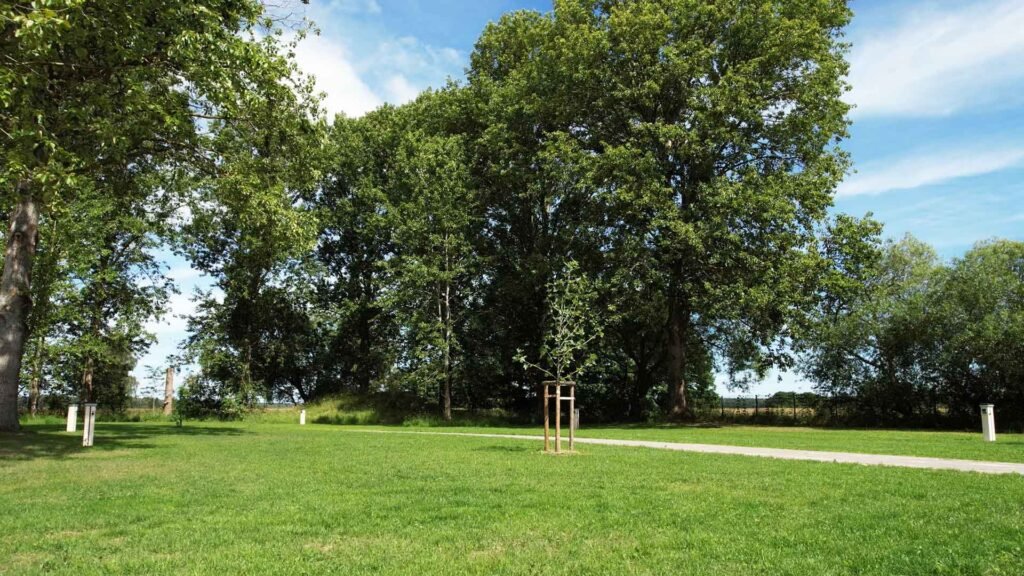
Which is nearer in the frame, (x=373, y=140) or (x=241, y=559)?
(x=241, y=559)

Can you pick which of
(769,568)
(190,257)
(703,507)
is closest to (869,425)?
(703,507)

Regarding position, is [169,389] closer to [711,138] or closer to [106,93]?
[106,93]

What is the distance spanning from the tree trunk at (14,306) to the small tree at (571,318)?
42.6 ft

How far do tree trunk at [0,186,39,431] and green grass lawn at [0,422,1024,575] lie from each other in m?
7.46

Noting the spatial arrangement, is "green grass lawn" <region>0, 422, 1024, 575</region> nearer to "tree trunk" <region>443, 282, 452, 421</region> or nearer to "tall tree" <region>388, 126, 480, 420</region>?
"tree trunk" <region>443, 282, 452, 421</region>

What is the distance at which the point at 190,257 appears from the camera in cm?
3959

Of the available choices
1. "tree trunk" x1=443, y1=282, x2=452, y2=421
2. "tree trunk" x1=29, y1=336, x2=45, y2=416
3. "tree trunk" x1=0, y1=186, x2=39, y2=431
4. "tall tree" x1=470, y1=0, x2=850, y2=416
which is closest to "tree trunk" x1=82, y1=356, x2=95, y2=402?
"tree trunk" x1=29, y1=336, x2=45, y2=416

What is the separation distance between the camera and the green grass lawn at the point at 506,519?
17.0 feet

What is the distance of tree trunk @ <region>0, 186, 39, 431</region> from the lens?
56.7 ft

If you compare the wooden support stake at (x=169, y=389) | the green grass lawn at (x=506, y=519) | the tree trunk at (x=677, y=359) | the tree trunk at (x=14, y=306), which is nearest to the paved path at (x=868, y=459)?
the green grass lawn at (x=506, y=519)

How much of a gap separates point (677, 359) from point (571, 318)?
13.1m

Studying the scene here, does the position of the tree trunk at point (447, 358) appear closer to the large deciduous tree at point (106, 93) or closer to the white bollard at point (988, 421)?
the large deciduous tree at point (106, 93)

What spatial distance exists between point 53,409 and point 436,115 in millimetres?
25975

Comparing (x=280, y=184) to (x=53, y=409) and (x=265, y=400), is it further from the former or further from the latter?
(x=53, y=409)
